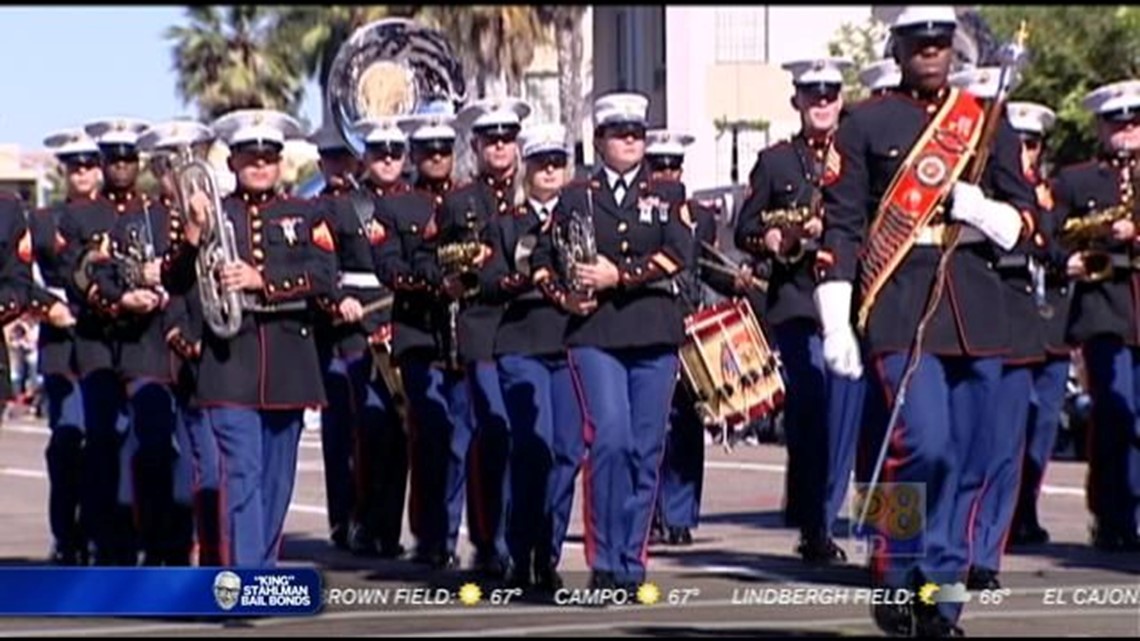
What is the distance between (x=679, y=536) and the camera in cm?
1606

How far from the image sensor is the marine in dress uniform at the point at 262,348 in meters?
12.9

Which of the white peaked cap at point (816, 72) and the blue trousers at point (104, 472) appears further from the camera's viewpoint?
the blue trousers at point (104, 472)

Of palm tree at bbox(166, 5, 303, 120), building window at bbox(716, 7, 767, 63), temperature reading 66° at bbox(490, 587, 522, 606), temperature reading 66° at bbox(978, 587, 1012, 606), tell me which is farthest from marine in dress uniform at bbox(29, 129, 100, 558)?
palm tree at bbox(166, 5, 303, 120)

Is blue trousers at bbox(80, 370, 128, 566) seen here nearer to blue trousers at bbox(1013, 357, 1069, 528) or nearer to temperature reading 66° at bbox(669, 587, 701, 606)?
temperature reading 66° at bbox(669, 587, 701, 606)

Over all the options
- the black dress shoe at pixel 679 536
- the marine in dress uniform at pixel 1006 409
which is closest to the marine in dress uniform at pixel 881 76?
the marine in dress uniform at pixel 1006 409

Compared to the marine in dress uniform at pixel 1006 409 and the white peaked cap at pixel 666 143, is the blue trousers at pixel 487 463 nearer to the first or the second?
the white peaked cap at pixel 666 143

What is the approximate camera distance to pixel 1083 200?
14898 millimetres

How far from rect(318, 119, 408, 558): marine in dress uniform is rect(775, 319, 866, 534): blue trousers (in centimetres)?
214

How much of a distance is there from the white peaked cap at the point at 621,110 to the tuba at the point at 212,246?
1.66 m

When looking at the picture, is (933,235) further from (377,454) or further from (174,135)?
(377,454)

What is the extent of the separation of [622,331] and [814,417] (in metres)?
2.25

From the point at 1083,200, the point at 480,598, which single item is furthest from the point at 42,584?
the point at 1083,200

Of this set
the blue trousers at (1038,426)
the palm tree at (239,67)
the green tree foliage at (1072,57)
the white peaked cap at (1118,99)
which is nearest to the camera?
the white peaked cap at (1118,99)

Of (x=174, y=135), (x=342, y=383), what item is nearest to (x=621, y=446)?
(x=174, y=135)
